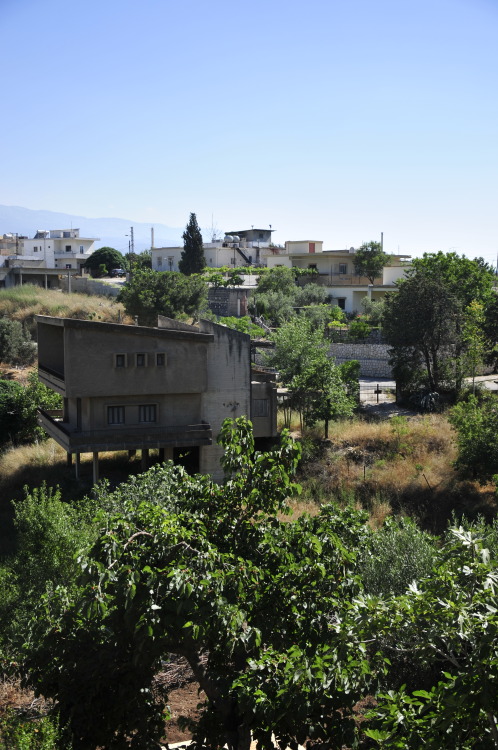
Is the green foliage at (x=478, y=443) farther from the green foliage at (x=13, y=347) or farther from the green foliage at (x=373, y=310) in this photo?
the green foliage at (x=13, y=347)

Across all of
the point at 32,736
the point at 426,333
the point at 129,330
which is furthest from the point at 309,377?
the point at 32,736

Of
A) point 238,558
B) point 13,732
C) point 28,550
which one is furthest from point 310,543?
point 28,550

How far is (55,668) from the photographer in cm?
1068

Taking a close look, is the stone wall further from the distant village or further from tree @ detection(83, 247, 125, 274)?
tree @ detection(83, 247, 125, 274)

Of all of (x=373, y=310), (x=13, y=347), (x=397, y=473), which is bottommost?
(x=397, y=473)

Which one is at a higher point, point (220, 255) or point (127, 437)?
point (220, 255)

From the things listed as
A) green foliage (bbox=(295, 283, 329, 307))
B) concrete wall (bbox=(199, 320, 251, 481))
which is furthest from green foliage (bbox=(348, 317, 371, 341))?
concrete wall (bbox=(199, 320, 251, 481))

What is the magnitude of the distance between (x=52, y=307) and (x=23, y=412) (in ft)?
65.4

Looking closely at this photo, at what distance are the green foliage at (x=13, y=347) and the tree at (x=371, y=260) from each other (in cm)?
3601

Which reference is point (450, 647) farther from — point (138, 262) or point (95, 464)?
point (138, 262)

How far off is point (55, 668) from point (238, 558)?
10.9 feet

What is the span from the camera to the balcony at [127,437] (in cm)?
2586

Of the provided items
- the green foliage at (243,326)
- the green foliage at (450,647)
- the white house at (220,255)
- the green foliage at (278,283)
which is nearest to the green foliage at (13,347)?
the green foliage at (243,326)

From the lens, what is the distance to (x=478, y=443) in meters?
25.2
